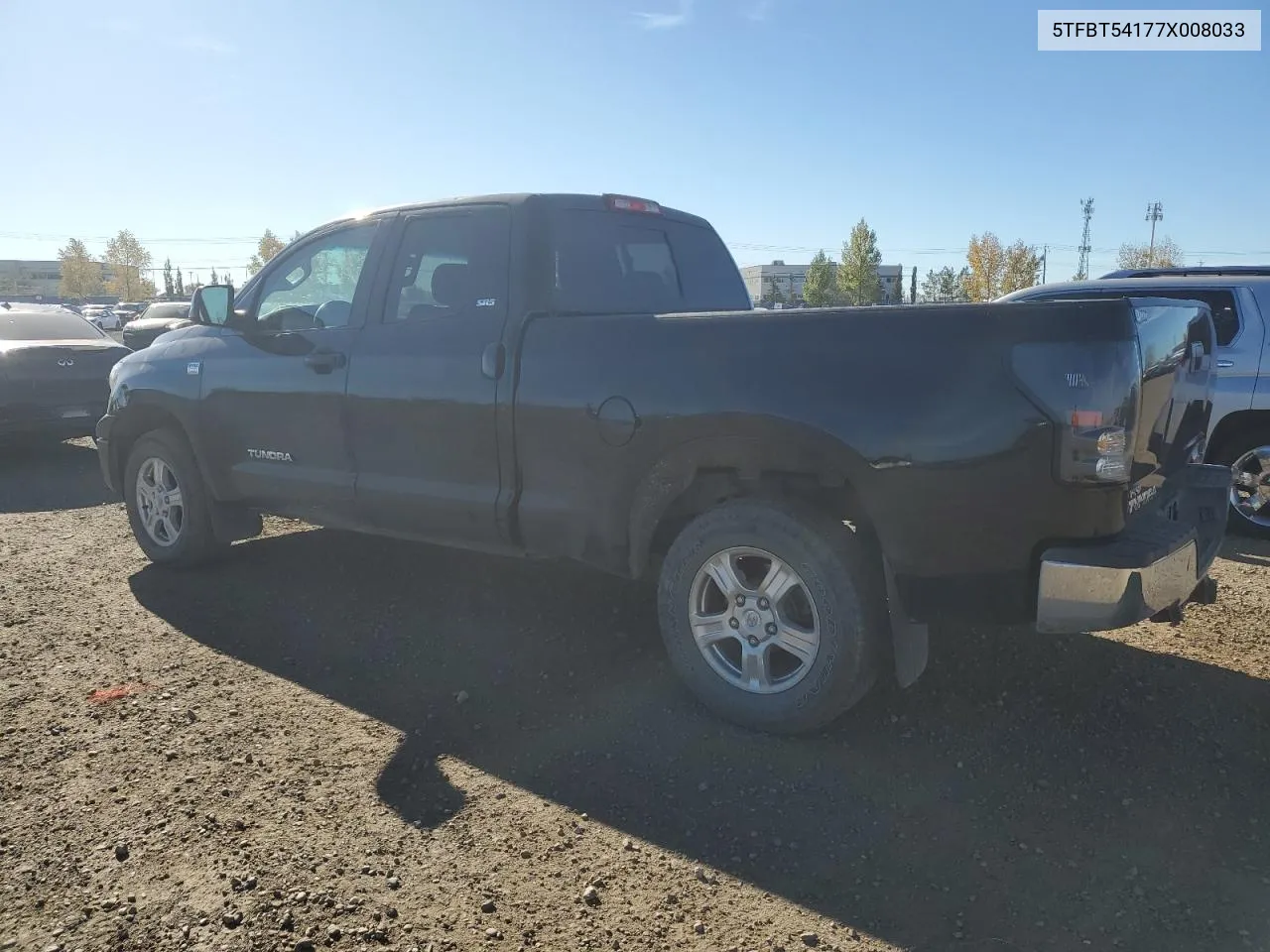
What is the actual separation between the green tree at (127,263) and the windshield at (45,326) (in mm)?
113808

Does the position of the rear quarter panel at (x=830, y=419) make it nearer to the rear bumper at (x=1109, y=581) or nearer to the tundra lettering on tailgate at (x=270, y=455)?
the rear bumper at (x=1109, y=581)

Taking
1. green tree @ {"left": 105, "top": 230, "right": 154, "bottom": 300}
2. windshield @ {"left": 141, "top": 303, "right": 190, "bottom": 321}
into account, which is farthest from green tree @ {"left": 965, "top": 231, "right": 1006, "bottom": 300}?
green tree @ {"left": 105, "top": 230, "right": 154, "bottom": 300}

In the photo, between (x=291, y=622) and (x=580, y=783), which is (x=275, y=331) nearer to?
(x=291, y=622)

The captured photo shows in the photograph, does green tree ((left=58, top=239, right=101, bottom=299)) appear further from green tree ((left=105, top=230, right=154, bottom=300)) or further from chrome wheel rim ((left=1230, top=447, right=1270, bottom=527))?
chrome wheel rim ((left=1230, top=447, right=1270, bottom=527))

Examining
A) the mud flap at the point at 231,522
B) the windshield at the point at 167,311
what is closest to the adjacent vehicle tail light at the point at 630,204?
the mud flap at the point at 231,522

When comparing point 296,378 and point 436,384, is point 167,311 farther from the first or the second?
point 436,384

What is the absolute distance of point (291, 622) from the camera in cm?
485

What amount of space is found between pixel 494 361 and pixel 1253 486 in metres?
5.70

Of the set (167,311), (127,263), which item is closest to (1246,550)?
(167,311)

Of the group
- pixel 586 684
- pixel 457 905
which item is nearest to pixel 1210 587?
pixel 586 684

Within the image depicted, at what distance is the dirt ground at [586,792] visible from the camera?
250 cm

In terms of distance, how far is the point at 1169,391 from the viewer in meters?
3.31

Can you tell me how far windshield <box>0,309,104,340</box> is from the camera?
34.2 feet

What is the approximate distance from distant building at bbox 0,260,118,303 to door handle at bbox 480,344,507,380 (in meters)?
128
